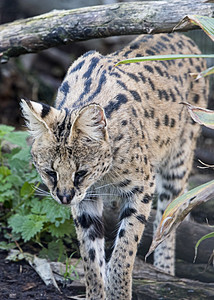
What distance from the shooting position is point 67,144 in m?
3.79

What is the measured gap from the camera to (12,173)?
19.9 feet

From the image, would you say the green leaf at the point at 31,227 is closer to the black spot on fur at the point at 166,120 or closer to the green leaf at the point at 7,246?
the green leaf at the point at 7,246

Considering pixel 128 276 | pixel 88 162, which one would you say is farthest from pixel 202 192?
pixel 128 276

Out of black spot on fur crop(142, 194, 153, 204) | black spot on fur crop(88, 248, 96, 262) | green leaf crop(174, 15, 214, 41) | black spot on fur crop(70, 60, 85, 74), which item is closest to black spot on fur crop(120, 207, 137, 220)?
black spot on fur crop(142, 194, 153, 204)

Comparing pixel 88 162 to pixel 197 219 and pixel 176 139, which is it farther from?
pixel 197 219

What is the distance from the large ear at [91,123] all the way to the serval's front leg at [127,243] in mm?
791

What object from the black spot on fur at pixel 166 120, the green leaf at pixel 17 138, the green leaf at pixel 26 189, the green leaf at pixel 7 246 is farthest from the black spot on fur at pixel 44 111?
the green leaf at pixel 7 246

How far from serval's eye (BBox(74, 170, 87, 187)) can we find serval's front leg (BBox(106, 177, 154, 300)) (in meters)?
0.70

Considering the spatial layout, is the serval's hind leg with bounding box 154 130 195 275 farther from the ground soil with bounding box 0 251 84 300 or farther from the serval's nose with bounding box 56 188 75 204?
the serval's nose with bounding box 56 188 75 204

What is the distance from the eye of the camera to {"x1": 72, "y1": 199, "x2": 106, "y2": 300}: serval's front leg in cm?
455

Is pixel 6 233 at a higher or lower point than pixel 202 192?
lower

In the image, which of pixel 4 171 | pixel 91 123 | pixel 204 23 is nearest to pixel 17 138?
pixel 4 171

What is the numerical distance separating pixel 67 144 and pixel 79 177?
29 cm

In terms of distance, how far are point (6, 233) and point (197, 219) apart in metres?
2.51
